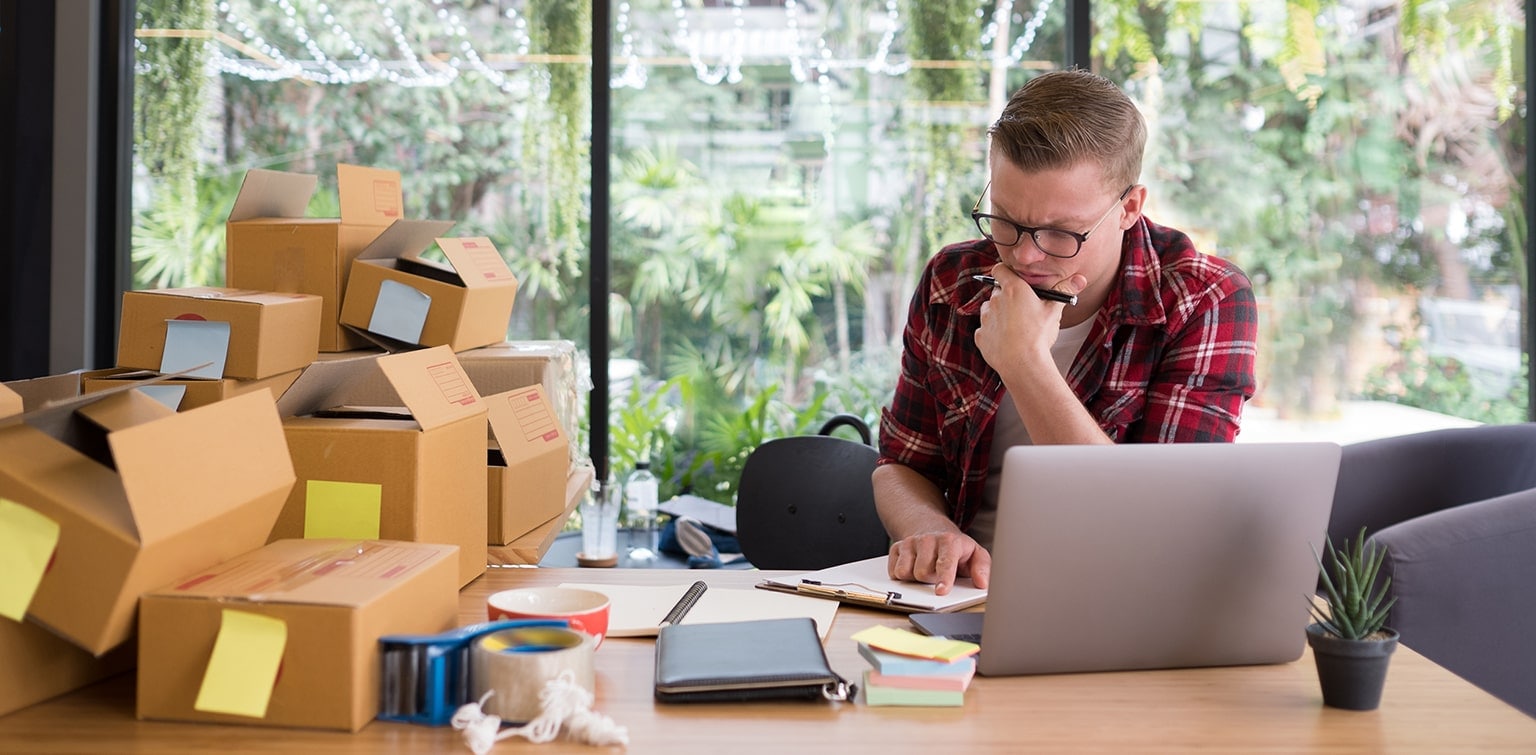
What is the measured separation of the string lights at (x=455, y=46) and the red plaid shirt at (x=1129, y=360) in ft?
4.85

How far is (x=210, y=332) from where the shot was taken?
167 centimetres

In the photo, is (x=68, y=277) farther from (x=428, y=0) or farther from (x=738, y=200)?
(x=738, y=200)

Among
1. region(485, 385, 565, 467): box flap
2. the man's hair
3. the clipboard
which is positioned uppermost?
the man's hair

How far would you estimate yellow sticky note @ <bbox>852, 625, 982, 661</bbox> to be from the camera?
1140 mm

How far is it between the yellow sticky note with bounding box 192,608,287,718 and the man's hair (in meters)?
1.17

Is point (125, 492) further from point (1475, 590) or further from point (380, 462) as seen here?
point (1475, 590)

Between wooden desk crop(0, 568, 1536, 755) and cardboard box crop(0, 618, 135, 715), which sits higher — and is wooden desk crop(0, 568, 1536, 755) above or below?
below

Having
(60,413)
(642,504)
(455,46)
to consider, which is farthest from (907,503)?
(455,46)

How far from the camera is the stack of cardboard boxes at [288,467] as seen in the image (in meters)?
1.04

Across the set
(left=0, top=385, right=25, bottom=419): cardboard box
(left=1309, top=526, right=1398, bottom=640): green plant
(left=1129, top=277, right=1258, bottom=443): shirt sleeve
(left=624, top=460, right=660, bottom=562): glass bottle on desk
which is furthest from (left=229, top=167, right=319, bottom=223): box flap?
(left=1309, top=526, right=1398, bottom=640): green plant

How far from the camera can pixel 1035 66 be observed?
10.9 feet

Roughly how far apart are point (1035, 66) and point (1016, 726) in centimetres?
260

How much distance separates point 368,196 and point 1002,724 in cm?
155

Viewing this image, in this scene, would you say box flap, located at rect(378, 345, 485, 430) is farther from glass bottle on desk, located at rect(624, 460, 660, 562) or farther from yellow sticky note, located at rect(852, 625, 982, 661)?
glass bottle on desk, located at rect(624, 460, 660, 562)
